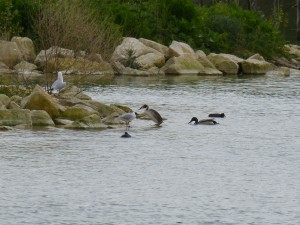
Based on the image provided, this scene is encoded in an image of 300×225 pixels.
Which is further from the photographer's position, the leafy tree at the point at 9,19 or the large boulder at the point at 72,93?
the leafy tree at the point at 9,19

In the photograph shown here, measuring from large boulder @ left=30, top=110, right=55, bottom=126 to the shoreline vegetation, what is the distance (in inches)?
0.9

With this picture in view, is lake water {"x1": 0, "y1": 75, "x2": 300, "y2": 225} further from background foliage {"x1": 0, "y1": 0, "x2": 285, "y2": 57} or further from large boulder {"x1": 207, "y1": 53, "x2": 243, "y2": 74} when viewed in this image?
background foliage {"x1": 0, "y1": 0, "x2": 285, "y2": 57}

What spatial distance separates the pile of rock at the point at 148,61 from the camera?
4050cm

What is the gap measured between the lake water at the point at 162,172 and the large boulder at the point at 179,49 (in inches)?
577

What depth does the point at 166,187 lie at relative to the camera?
17531 millimetres

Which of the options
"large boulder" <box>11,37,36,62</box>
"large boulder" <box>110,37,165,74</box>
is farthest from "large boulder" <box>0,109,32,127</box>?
"large boulder" <box>110,37,165,74</box>

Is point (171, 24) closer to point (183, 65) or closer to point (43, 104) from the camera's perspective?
point (183, 65)

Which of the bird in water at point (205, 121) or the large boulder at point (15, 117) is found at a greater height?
the large boulder at point (15, 117)

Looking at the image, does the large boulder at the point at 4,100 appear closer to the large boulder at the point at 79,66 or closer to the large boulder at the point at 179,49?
the large boulder at the point at 79,66

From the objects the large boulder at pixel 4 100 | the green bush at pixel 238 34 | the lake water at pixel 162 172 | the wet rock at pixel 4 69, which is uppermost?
the green bush at pixel 238 34

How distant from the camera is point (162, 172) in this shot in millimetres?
18938

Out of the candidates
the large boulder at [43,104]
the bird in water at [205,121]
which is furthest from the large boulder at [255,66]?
the large boulder at [43,104]

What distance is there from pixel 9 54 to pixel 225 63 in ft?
30.9

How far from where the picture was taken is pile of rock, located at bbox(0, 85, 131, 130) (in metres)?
24.3
